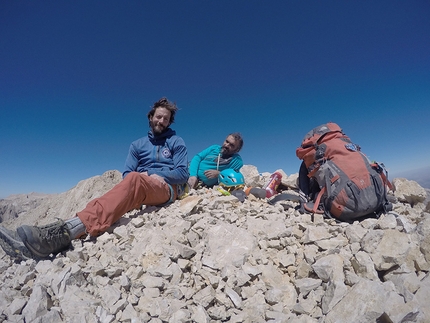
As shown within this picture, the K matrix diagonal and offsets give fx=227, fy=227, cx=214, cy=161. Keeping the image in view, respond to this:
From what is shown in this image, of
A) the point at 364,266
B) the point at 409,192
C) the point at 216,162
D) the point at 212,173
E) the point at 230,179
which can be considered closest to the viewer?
the point at 364,266

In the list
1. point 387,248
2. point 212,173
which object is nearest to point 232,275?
point 387,248

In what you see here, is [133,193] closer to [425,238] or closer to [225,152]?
[225,152]

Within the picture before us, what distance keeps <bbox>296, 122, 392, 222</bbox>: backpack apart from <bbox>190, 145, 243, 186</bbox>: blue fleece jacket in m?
2.91

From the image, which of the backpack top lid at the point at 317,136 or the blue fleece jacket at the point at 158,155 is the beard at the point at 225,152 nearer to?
the blue fleece jacket at the point at 158,155

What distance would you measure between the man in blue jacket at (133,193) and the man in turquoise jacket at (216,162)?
1945 millimetres

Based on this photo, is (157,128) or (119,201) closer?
(119,201)

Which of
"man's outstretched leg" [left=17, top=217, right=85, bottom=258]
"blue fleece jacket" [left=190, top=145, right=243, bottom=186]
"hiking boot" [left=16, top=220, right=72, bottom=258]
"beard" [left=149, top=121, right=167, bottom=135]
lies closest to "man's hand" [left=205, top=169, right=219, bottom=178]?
"blue fleece jacket" [left=190, top=145, right=243, bottom=186]

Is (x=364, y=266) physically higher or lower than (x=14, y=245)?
lower

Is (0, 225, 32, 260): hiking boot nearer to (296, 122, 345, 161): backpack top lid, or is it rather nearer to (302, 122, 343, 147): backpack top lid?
(296, 122, 345, 161): backpack top lid

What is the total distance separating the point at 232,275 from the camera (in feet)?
9.37

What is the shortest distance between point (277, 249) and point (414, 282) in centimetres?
156

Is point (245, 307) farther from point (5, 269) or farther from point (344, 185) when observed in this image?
point (5, 269)

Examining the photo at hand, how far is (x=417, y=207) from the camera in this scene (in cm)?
475

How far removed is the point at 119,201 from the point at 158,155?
1.77 m
